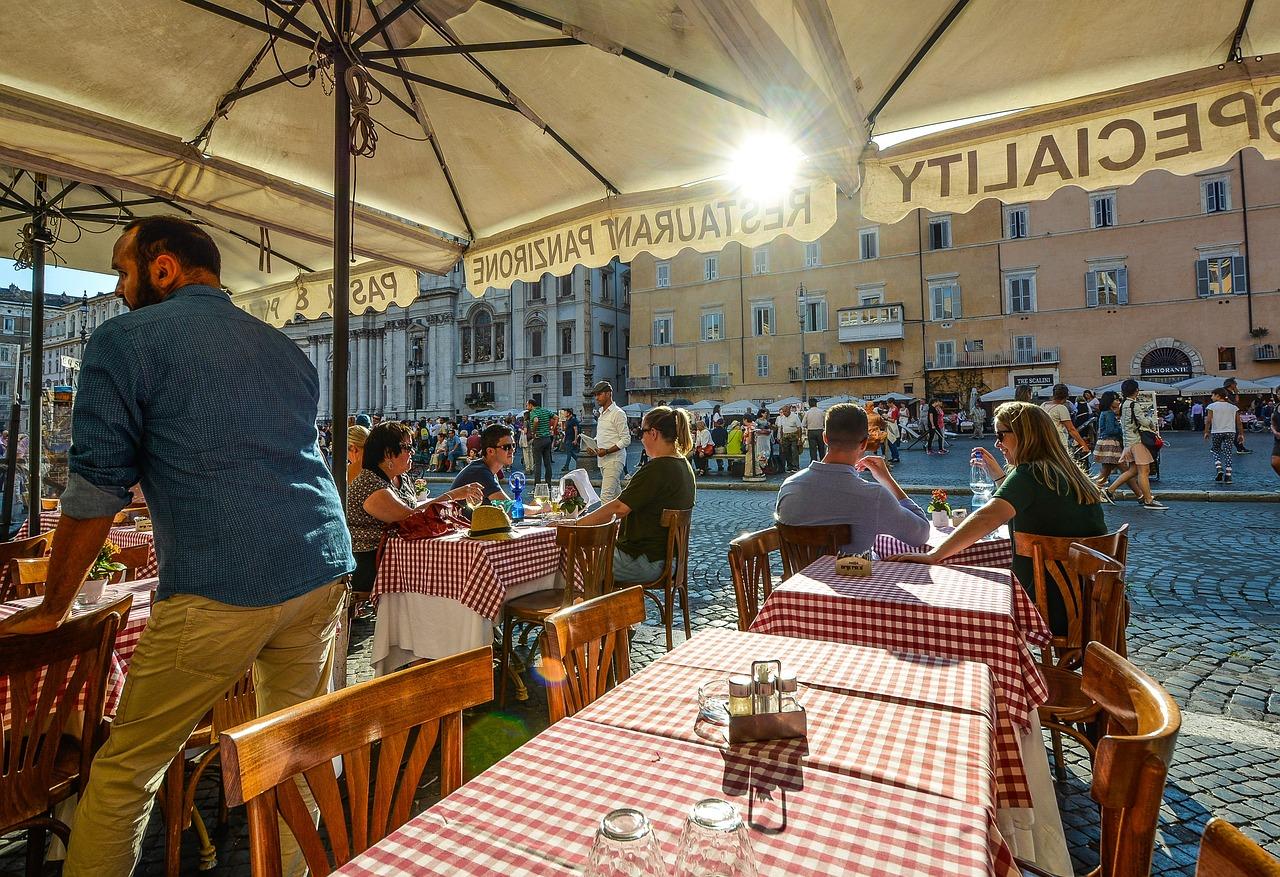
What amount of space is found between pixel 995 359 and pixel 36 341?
1379 inches

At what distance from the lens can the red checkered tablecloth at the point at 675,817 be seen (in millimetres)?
905

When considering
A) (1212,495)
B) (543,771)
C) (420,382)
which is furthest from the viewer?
(420,382)

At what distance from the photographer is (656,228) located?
388cm

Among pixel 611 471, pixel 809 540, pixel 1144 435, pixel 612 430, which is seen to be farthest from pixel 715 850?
pixel 1144 435

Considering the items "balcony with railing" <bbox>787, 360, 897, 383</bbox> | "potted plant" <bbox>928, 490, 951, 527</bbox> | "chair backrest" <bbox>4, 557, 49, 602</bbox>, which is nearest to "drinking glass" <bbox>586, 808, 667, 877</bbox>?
"chair backrest" <bbox>4, 557, 49, 602</bbox>

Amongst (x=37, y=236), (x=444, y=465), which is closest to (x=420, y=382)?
(x=444, y=465)

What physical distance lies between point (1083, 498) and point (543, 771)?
9.51 feet

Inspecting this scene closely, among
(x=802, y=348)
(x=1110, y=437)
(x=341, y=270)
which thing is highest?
(x=802, y=348)

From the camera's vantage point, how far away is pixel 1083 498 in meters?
3.08

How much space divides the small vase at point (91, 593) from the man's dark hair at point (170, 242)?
1.47 m

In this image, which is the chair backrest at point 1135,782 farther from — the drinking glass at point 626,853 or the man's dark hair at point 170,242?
the man's dark hair at point 170,242

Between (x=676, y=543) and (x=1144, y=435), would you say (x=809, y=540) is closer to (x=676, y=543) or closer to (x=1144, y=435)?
(x=676, y=543)

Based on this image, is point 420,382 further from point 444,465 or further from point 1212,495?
point 1212,495

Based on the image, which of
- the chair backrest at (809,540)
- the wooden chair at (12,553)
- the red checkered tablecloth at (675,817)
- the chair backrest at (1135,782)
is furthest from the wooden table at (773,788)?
the wooden chair at (12,553)
